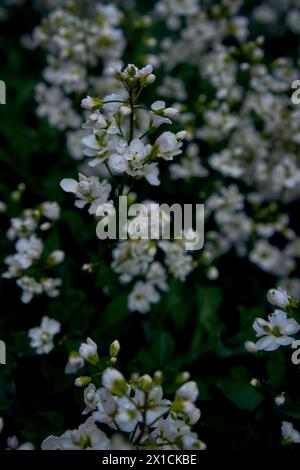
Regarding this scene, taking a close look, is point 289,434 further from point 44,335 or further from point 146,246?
point 44,335

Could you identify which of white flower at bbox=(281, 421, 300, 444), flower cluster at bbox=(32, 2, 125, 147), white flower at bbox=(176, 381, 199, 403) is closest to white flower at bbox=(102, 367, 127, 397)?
white flower at bbox=(176, 381, 199, 403)

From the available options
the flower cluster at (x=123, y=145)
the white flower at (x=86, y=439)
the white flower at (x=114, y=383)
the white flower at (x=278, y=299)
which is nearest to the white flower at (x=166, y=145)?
the flower cluster at (x=123, y=145)

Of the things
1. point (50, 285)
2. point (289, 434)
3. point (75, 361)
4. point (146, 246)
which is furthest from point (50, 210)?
point (289, 434)

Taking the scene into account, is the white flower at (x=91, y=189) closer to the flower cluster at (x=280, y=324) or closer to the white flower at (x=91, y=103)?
the white flower at (x=91, y=103)

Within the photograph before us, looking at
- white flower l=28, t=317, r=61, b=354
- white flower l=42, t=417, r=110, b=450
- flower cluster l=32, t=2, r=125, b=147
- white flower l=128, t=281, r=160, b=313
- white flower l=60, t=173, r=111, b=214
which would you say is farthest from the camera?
flower cluster l=32, t=2, r=125, b=147

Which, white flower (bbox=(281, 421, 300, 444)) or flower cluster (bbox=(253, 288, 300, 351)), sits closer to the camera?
flower cluster (bbox=(253, 288, 300, 351))

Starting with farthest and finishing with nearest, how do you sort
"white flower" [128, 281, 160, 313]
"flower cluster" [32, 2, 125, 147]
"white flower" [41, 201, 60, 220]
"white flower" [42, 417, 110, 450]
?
"flower cluster" [32, 2, 125, 147]
"white flower" [128, 281, 160, 313]
"white flower" [41, 201, 60, 220]
"white flower" [42, 417, 110, 450]

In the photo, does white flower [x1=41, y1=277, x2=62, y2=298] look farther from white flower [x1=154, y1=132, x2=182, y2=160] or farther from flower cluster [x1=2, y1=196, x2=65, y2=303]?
white flower [x1=154, y1=132, x2=182, y2=160]

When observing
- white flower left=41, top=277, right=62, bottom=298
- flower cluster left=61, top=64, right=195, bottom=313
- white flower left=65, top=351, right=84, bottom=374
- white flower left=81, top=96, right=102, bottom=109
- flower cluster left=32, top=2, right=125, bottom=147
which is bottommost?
white flower left=65, top=351, right=84, bottom=374
